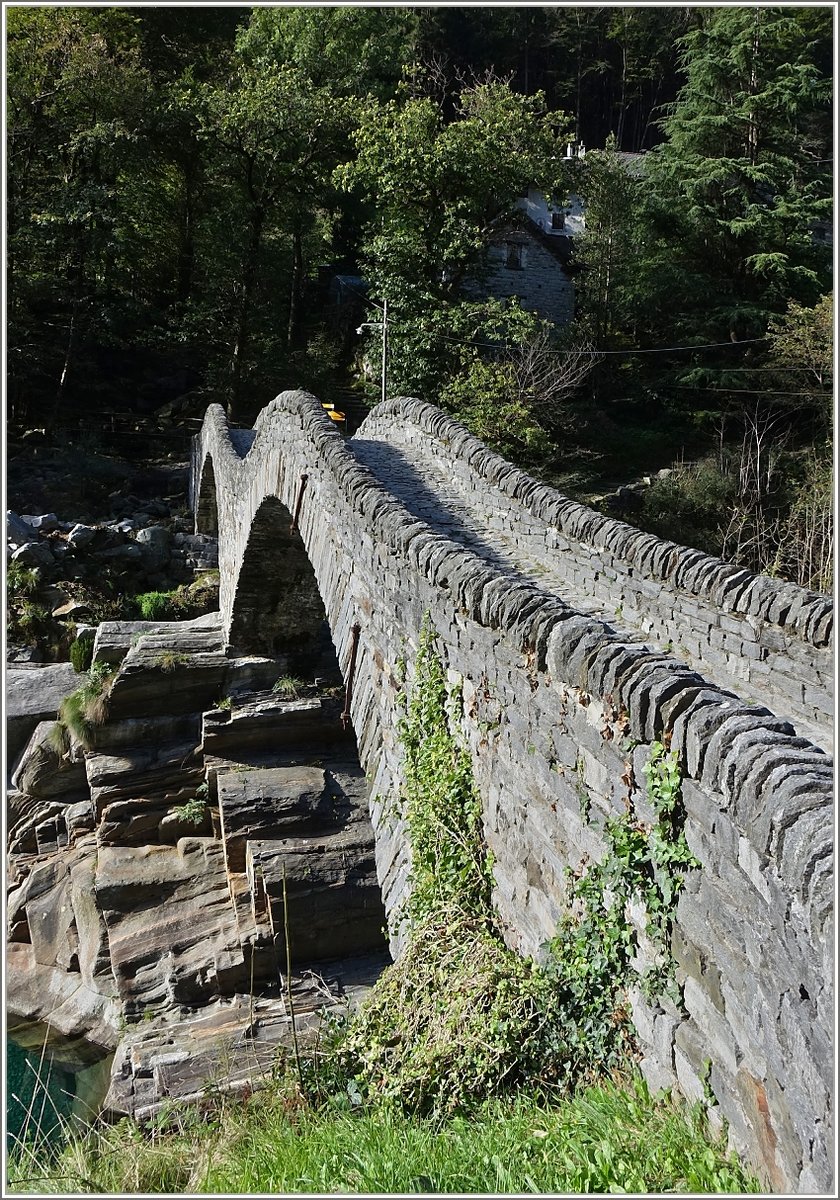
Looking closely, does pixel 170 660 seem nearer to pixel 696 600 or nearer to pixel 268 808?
pixel 268 808

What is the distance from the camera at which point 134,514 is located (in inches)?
834

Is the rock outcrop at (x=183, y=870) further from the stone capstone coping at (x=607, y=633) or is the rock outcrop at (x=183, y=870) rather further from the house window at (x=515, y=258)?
the house window at (x=515, y=258)

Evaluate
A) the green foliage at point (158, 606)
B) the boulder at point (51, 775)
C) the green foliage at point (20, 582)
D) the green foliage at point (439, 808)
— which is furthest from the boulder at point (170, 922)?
the green foliage at point (20, 582)

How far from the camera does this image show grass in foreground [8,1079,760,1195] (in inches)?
112

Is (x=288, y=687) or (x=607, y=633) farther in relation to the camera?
(x=288, y=687)

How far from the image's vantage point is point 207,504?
21.4 meters

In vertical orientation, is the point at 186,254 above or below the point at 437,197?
above

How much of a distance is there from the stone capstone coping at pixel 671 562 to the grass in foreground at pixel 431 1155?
13.3 ft

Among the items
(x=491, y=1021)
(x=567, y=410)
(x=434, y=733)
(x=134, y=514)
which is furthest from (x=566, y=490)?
(x=491, y=1021)

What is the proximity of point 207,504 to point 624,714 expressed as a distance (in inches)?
757

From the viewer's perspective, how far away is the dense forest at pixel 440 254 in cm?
2273

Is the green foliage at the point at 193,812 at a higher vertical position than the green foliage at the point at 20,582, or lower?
lower

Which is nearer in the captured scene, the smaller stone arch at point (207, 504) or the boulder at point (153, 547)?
the boulder at point (153, 547)

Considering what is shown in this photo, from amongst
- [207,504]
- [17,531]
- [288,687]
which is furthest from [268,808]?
[207,504]
